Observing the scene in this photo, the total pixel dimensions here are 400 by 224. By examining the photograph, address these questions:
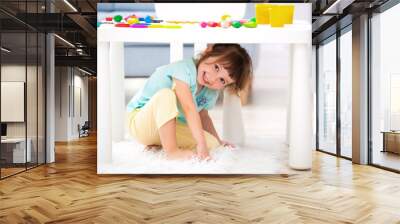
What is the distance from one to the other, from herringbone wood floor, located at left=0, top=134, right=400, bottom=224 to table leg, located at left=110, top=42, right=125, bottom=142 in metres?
0.72

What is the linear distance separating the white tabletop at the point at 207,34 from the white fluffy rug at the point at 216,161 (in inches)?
57.6

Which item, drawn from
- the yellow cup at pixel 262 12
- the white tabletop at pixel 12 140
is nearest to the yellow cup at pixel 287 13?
the yellow cup at pixel 262 12

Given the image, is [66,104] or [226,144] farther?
[66,104]

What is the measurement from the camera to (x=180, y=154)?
604cm

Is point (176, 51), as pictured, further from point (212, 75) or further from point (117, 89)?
point (117, 89)

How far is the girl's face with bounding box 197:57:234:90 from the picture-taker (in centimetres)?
597

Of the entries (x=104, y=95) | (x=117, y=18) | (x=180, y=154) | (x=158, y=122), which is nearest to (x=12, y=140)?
(x=104, y=95)

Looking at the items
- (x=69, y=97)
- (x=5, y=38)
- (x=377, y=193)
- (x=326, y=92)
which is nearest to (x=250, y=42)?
(x=377, y=193)

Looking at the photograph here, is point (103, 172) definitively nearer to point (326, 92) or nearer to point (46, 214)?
point (46, 214)

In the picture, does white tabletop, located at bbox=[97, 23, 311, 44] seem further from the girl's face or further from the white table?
the girl's face

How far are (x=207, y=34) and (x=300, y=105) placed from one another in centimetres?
169

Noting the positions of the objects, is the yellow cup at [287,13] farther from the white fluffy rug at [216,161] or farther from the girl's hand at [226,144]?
the girl's hand at [226,144]

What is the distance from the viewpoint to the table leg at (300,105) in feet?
19.9

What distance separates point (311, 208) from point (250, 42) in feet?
9.00
